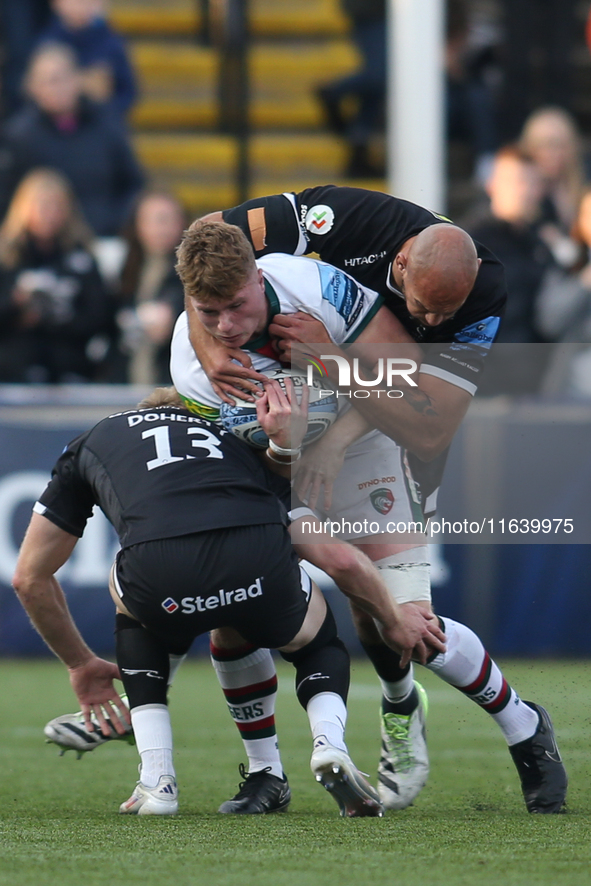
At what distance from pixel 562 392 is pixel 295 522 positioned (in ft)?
14.6

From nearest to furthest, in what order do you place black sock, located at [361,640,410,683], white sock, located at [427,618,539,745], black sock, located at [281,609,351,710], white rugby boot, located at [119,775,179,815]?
white rugby boot, located at [119,775,179,815]
black sock, located at [281,609,351,710]
white sock, located at [427,618,539,745]
black sock, located at [361,640,410,683]

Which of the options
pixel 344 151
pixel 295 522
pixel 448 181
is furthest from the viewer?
pixel 344 151

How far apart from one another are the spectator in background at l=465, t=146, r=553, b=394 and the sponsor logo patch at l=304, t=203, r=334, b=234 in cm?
380

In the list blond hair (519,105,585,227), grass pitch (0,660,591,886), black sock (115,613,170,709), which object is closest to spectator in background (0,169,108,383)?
grass pitch (0,660,591,886)

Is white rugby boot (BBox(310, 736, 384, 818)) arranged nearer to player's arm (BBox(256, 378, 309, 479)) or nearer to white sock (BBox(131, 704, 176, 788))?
white sock (BBox(131, 704, 176, 788))

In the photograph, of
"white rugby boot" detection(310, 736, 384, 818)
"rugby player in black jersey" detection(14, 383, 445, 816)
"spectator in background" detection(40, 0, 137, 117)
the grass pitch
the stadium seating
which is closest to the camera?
the grass pitch

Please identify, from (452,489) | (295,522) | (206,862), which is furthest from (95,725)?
(452,489)

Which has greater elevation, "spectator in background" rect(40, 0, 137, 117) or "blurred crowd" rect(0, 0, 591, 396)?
"spectator in background" rect(40, 0, 137, 117)

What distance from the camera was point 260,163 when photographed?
44.0 ft

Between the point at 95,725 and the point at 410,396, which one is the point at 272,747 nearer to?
the point at 95,725

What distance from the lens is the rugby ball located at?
4.06m

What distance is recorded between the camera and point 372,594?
13.3 feet

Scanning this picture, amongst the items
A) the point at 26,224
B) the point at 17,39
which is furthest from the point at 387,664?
the point at 17,39

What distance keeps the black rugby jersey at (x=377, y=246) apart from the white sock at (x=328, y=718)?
1.03 m
